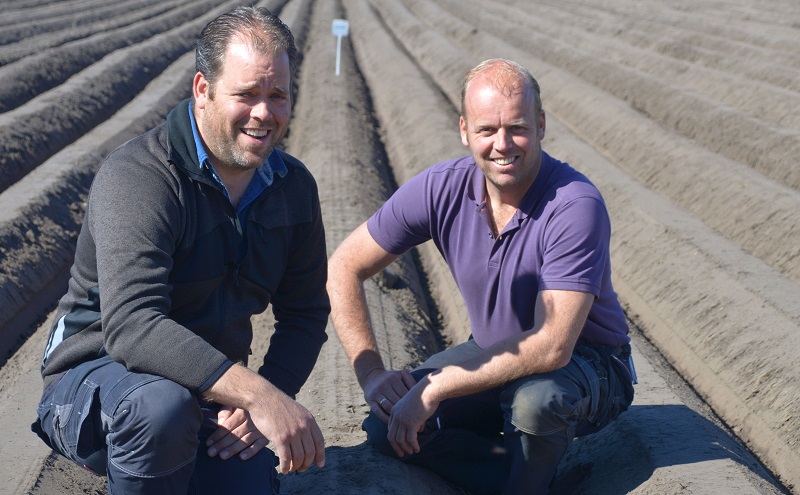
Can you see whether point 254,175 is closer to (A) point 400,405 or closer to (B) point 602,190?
(A) point 400,405

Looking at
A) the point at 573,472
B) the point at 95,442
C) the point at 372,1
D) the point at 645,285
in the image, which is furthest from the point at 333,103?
the point at 372,1

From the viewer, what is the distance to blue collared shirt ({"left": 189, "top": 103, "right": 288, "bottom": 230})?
252 centimetres

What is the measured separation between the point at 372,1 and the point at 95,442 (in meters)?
23.6

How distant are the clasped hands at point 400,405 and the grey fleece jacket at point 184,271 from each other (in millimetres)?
237

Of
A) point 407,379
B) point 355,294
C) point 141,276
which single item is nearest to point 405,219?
point 355,294

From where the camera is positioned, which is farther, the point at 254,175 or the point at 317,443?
the point at 254,175

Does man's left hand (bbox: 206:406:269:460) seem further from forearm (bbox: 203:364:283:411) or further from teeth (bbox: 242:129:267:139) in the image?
teeth (bbox: 242:129:267:139)

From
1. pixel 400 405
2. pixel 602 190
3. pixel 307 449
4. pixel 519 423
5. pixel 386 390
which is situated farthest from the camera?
pixel 602 190

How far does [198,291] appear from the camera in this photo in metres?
2.53

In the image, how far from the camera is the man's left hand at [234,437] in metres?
2.41

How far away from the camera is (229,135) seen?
8.23 ft

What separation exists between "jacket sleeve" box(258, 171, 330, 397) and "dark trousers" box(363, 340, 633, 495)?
1.40 feet

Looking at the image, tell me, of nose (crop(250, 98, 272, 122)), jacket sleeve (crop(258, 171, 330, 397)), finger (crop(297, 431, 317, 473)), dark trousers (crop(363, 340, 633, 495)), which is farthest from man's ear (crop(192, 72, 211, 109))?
dark trousers (crop(363, 340, 633, 495))

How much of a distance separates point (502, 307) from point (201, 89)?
46.0 inches
